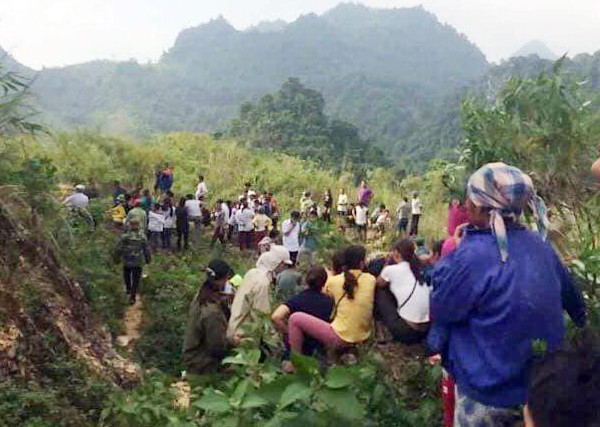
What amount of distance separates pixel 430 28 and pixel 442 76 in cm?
2411

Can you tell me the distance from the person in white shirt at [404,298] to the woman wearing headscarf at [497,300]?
3.79ft

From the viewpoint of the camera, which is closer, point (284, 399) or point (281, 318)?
point (284, 399)

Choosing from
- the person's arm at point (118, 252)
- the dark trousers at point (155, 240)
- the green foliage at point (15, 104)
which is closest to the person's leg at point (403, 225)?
the dark trousers at point (155, 240)

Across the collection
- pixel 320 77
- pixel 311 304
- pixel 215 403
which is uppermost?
pixel 320 77

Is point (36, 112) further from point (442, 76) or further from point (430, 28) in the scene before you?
point (430, 28)

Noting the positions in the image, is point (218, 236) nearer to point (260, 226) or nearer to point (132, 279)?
point (260, 226)

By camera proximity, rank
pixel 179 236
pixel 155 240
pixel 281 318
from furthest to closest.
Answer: pixel 179 236, pixel 155 240, pixel 281 318

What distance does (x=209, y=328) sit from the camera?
3.78 meters

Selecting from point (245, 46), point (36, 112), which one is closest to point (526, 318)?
point (36, 112)

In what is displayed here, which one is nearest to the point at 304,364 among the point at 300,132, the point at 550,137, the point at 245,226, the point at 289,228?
the point at 550,137

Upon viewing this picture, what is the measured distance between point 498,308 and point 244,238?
9995 millimetres

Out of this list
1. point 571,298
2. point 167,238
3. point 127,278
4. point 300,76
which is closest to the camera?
point 571,298

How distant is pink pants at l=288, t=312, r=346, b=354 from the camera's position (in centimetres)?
343

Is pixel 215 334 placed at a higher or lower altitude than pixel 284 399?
lower
